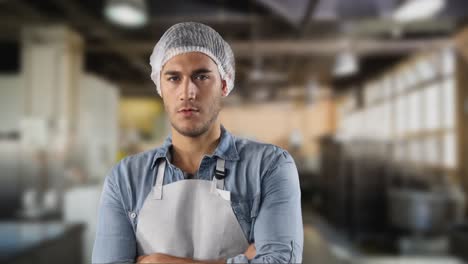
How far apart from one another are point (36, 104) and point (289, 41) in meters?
2.55

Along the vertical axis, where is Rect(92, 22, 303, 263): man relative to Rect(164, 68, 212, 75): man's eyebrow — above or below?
below

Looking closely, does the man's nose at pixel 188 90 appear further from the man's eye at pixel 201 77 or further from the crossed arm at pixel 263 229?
the crossed arm at pixel 263 229

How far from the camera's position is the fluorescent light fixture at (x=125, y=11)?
1946 millimetres

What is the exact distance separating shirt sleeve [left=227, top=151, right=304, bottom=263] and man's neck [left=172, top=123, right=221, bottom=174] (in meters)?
0.10

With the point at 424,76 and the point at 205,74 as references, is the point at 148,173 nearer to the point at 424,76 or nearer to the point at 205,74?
the point at 205,74

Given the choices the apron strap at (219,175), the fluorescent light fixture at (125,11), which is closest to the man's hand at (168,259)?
the apron strap at (219,175)

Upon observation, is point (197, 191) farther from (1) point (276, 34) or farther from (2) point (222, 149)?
(1) point (276, 34)

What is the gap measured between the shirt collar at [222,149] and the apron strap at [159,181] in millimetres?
11

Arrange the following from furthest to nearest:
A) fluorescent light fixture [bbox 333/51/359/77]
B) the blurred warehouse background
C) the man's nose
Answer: fluorescent light fixture [bbox 333/51/359/77]
the blurred warehouse background
the man's nose

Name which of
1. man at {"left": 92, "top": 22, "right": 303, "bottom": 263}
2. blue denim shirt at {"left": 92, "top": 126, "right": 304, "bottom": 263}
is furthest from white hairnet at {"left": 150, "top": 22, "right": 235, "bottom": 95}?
blue denim shirt at {"left": 92, "top": 126, "right": 304, "bottom": 263}

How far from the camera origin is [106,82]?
1918 millimetres

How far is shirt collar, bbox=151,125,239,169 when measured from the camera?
23.9 inches

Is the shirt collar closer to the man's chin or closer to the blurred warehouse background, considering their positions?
the man's chin

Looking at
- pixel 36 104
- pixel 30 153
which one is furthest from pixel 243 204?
pixel 30 153
